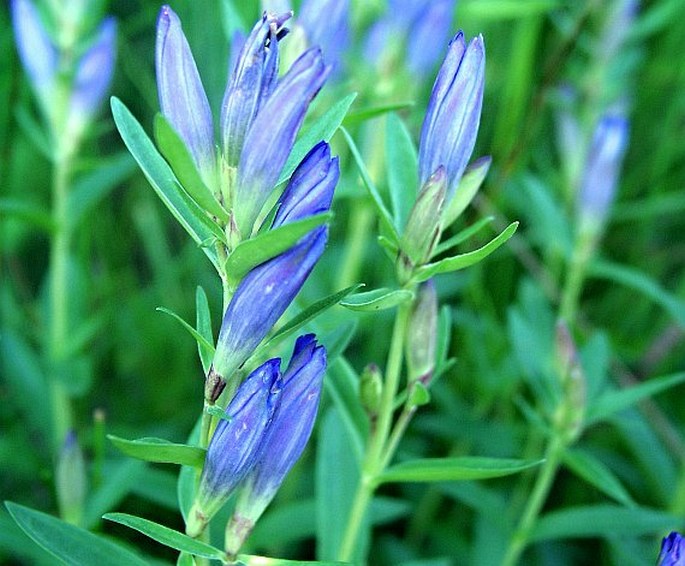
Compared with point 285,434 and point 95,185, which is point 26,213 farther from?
point 285,434

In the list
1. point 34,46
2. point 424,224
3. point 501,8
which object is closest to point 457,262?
point 424,224

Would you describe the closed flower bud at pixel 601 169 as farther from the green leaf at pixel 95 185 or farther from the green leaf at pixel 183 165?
the green leaf at pixel 183 165

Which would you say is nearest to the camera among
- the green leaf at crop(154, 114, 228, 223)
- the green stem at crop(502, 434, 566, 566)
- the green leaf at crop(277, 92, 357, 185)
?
the green leaf at crop(154, 114, 228, 223)

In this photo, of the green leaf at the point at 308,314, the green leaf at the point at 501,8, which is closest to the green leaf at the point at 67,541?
the green leaf at the point at 308,314

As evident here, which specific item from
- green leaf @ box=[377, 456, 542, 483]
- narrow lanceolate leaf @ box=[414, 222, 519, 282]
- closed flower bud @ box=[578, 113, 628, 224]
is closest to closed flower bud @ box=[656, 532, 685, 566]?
green leaf @ box=[377, 456, 542, 483]

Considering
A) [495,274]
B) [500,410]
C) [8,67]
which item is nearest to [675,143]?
[495,274]

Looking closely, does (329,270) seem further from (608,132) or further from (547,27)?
(547,27)

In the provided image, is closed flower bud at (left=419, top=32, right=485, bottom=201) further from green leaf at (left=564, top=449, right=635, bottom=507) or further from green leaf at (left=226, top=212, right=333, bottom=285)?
green leaf at (left=564, top=449, right=635, bottom=507)
